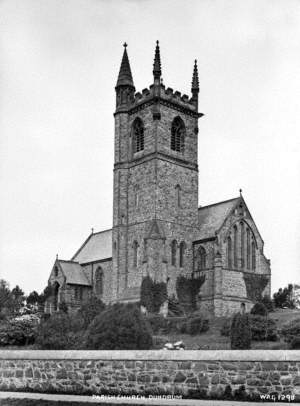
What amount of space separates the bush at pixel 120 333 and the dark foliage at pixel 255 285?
30966 mm

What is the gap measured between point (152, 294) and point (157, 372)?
38.0 metres

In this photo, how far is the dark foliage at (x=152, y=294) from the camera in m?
54.1

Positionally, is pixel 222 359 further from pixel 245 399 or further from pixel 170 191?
pixel 170 191

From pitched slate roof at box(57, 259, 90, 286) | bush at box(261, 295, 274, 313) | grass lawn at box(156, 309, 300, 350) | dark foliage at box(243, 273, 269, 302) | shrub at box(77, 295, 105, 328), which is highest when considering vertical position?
pitched slate roof at box(57, 259, 90, 286)

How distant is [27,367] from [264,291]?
1702 inches

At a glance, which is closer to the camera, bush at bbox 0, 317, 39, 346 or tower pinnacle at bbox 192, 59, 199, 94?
bush at bbox 0, 317, 39, 346

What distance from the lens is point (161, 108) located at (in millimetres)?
59031

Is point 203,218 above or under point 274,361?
above

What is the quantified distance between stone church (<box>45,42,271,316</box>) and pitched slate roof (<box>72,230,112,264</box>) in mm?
6861

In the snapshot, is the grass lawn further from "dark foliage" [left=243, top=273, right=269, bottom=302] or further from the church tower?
the church tower

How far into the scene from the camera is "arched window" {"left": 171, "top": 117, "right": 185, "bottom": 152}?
6025 cm

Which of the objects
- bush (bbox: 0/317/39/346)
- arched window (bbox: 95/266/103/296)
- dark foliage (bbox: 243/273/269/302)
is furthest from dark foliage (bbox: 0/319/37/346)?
arched window (bbox: 95/266/103/296)

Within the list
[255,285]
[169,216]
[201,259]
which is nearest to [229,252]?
[201,259]

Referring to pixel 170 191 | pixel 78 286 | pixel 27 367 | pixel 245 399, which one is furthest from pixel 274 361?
pixel 78 286
